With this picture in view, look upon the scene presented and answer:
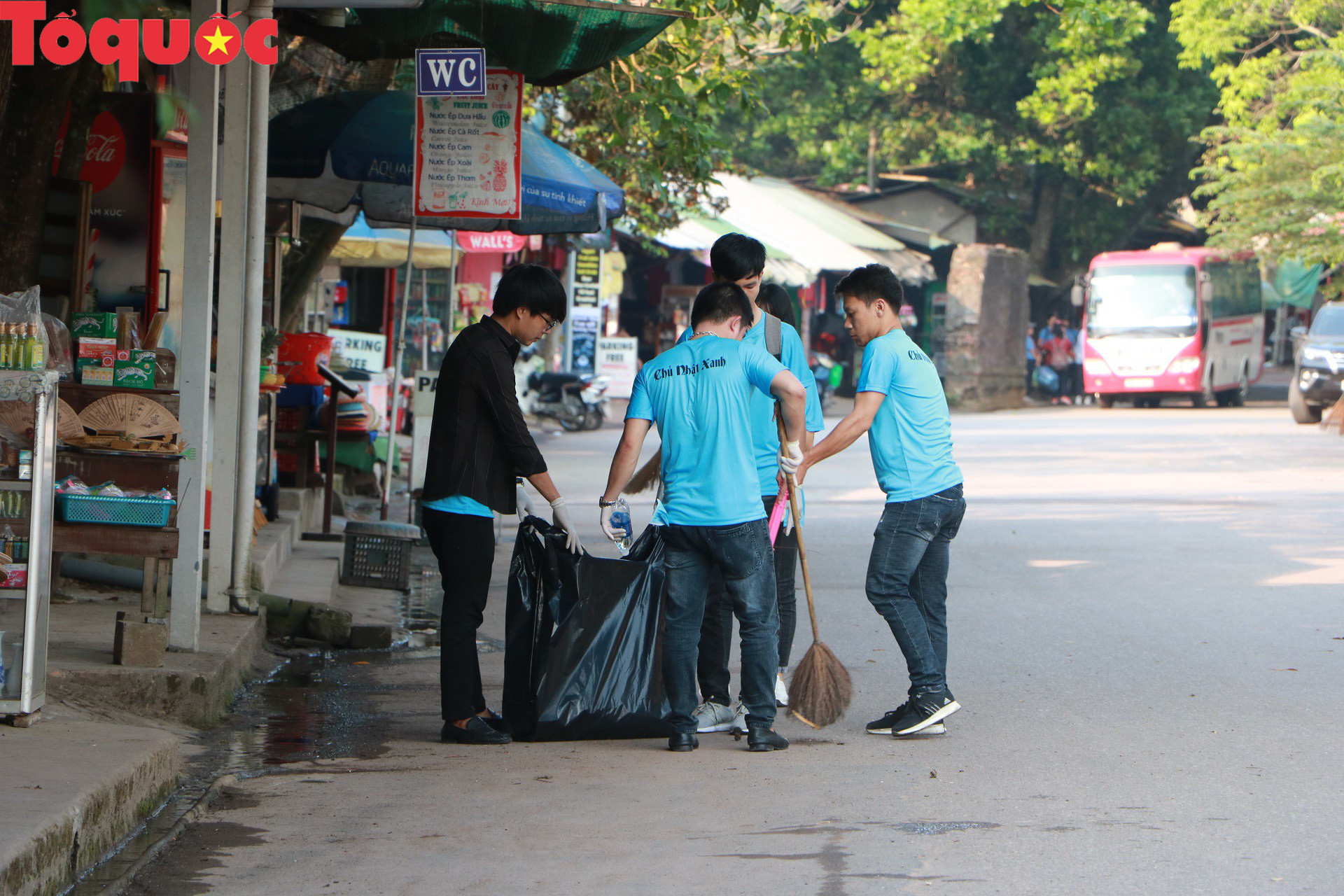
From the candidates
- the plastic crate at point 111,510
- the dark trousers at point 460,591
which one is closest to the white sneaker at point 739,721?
the dark trousers at point 460,591

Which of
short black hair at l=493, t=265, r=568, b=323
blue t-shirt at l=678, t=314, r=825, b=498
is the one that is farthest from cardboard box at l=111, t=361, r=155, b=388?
blue t-shirt at l=678, t=314, r=825, b=498

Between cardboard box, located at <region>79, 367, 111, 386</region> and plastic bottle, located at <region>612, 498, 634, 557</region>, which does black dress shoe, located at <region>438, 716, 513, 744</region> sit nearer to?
plastic bottle, located at <region>612, 498, 634, 557</region>

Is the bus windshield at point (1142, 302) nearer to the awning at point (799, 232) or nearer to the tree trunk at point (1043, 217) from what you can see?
the awning at point (799, 232)

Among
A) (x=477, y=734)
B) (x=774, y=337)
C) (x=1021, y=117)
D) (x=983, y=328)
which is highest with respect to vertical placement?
(x=1021, y=117)

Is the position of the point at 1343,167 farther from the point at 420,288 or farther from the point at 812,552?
the point at 812,552

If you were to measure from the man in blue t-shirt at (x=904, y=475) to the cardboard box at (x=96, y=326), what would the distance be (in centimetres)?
273

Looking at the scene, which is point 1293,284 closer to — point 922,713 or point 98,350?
point 922,713

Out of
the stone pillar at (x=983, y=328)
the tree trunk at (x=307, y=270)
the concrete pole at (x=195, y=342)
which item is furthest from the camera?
the stone pillar at (x=983, y=328)

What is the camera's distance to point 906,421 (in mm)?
5734

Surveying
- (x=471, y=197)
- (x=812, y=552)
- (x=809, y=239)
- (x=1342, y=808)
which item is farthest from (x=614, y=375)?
(x=1342, y=808)

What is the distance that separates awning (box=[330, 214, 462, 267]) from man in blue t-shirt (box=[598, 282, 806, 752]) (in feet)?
30.0

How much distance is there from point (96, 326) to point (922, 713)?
351 centimetres

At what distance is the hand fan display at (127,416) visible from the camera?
5625mm

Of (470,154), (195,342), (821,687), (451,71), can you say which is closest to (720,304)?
(821,687)
